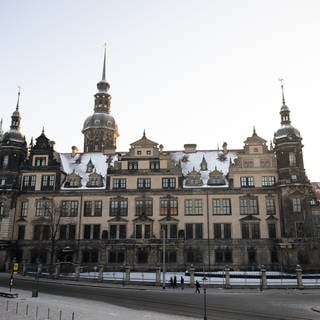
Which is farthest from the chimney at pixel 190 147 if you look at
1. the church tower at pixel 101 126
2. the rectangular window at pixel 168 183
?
the church tower at pixel 101 126

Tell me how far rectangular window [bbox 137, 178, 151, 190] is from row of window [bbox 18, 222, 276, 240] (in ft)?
18.9

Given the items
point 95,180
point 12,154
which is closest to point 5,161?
point 12,154

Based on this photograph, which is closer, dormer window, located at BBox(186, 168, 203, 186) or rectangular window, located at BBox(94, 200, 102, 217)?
dormer window, located at BBox(186, 168, 203, 186)

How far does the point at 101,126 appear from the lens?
90.0 metres

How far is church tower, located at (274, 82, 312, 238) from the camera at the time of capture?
55.4 m

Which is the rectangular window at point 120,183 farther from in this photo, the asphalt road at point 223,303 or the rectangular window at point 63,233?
the asphalt road at point 223,303

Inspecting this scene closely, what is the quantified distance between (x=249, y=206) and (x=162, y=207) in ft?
41.9

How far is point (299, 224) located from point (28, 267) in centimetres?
3770

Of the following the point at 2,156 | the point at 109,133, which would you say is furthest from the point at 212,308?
the point at 109,133

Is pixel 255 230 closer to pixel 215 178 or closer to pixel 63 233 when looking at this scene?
pixel 215 178

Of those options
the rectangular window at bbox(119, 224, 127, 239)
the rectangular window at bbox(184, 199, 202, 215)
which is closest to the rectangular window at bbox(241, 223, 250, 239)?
the rectangular window at bbox(184, 199, 202, 215)

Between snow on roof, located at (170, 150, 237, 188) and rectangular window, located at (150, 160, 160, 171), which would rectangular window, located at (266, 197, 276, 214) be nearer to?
snow on roof, located at (170, 150, 237, 188)

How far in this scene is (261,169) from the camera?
60.1 metres

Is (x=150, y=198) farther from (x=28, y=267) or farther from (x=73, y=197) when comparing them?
(x=28, y=267)
